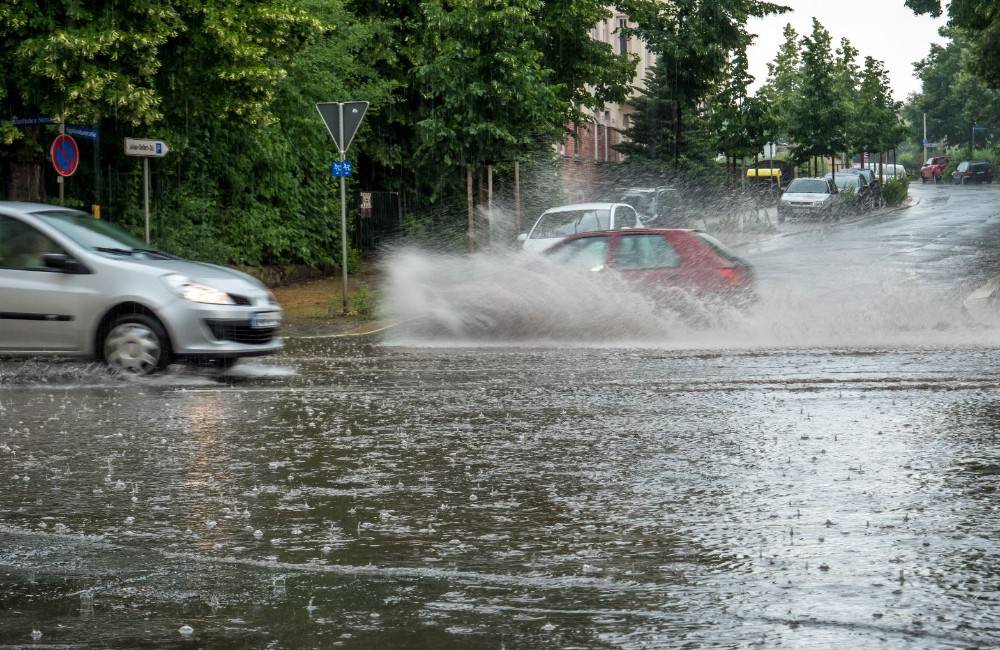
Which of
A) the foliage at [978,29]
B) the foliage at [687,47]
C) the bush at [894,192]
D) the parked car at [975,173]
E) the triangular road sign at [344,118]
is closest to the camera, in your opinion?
the triangular road sign at [344,118]

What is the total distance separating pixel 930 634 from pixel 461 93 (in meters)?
22.0

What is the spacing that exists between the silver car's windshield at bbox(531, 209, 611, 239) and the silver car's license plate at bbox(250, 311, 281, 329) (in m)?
10.5

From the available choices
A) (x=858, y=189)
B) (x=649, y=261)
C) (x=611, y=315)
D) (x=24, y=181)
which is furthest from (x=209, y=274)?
(x=858, y=189)

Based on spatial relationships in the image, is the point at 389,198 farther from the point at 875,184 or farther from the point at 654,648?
the point at 875,184

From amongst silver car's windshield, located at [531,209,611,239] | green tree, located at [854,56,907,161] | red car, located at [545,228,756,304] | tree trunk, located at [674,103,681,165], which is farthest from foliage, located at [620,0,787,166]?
red car, located at [545,228,756,304]

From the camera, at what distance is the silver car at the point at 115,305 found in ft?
41.0

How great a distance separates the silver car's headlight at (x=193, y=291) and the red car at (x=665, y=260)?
16.1 ft

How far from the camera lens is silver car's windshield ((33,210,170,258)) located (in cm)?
1311

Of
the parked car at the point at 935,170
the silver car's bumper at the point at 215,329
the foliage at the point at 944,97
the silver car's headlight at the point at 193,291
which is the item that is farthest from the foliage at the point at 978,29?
the foliage at the point at 944,97

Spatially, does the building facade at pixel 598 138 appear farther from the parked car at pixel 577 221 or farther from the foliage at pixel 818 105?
the parked car at pixel 577 221

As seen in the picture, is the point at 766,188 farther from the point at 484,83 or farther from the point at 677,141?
the point at 484,83

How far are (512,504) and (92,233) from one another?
26.2 ft

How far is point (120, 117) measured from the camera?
20.3m

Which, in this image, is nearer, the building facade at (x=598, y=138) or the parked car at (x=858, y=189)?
the building facade at (x=598, y=138)
